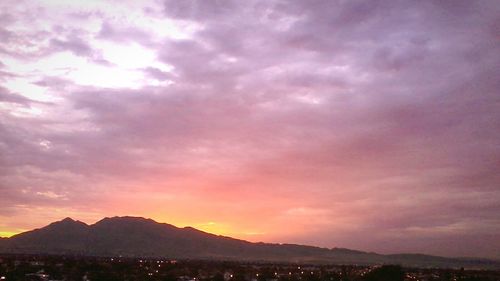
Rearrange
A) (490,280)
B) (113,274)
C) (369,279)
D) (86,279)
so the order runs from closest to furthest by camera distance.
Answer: (369,279), (86,279), (113,274), (490,280)

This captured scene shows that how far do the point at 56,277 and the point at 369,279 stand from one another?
51.8m

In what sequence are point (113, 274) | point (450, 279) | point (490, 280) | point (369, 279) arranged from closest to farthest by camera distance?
1. point (369, 279)
2. point (113, 274)
3. point (490, 280)
4. point (450, 279)

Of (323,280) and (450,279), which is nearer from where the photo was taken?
(323,280)

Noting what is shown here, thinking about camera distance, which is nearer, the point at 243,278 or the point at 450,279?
the point at 243,278

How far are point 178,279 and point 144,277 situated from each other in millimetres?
6634

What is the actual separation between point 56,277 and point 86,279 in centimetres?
818

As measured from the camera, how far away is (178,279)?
335 ft

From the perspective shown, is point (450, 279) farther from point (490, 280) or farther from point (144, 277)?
point (144, 277)

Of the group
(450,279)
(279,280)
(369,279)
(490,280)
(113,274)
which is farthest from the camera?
(450,279)

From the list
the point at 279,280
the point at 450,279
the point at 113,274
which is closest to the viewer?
the point at 113,274

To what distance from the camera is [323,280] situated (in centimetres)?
10869

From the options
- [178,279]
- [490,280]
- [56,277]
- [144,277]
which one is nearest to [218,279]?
[178,279]

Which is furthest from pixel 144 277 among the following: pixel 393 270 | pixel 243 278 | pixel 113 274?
pixel 393 270

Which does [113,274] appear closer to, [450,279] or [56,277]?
[56,277]
